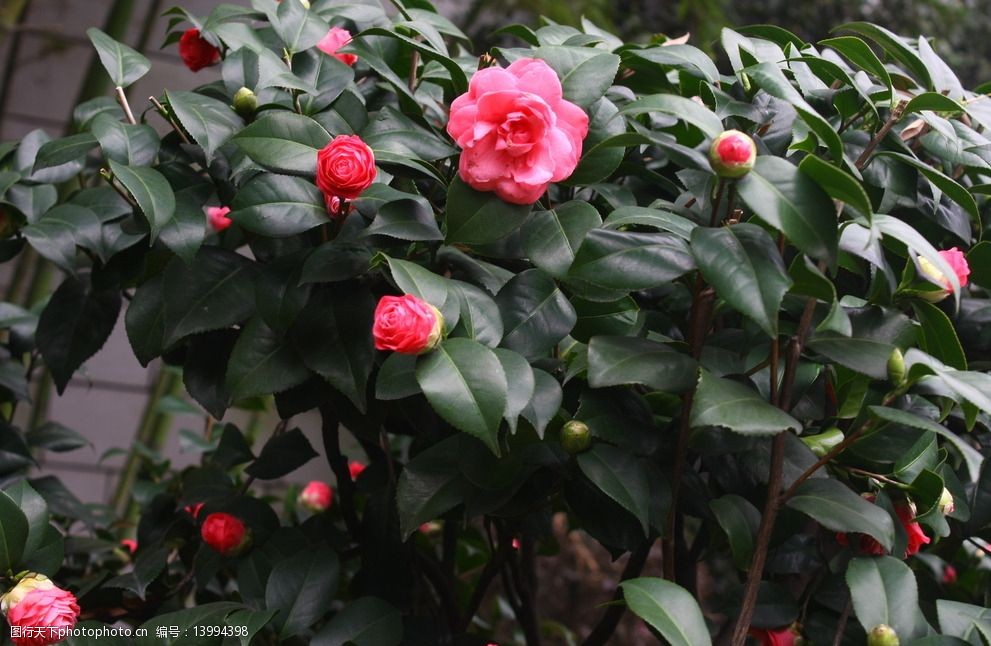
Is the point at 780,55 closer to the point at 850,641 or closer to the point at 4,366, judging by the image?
the point at 850,641

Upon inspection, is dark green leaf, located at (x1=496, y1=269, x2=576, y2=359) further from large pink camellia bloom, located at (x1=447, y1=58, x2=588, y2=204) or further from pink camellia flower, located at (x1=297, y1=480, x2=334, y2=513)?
pink camellia flower, located at (x1=297, y1=480, x2=334, y2=513)

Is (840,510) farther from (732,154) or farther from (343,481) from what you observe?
(343,481)

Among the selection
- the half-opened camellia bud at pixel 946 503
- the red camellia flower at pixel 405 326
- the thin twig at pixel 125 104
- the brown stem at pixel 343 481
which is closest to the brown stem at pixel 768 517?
the half-opened camellia bud at pixel 946 503

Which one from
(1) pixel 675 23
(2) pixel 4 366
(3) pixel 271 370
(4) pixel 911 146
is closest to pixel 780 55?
(4) pixel 911 146

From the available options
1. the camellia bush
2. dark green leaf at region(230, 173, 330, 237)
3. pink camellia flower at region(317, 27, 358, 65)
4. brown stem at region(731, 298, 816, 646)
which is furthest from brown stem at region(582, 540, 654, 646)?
pink camellia flower at region(317, 27, 358, 65)

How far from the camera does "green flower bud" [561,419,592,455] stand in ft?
1.97

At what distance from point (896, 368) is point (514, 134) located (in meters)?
0.27

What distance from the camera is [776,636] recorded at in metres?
0.68

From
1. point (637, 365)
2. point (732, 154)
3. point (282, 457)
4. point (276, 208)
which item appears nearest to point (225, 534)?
point (282, 457)

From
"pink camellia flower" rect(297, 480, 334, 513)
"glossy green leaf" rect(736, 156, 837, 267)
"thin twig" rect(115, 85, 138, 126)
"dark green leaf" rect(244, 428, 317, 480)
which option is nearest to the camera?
"glossy green leaf" rect(736, 156, 837, 267)

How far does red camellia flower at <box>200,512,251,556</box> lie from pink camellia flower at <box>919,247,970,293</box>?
576mm

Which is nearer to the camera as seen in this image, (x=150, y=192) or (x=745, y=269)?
(x=745, y=269)

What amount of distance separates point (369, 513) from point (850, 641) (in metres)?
0.40

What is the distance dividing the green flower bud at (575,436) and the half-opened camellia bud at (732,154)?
182mm
